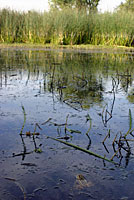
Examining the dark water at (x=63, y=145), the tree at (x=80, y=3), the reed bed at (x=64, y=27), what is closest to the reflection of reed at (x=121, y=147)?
the dark water at (x=63, y=145)

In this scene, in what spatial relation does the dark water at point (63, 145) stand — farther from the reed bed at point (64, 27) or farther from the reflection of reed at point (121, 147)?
the reed bed at point (64, 27)

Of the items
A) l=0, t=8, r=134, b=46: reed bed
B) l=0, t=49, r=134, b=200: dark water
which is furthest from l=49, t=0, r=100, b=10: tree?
l=0, t=49, r=134, b=200: dark water

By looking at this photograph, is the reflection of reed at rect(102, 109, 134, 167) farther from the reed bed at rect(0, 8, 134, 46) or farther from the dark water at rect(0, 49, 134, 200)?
the reed bed at rect(0, 8, 134, 46)

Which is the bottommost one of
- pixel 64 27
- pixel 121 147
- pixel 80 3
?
pixel 121 147

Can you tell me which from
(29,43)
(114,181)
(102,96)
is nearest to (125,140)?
(114,181)

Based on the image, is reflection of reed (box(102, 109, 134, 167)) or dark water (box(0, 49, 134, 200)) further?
reflection of reed (box(102, 109, 134, 167))

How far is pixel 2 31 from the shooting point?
14.5m

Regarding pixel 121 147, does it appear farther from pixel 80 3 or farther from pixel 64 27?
pixel 80 3

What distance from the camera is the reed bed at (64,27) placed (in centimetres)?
1440

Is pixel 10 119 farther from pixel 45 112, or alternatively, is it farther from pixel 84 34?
pixel 84 34

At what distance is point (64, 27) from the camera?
14.3 metres

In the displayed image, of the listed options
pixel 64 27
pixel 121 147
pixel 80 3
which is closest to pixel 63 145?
pixel 121 147

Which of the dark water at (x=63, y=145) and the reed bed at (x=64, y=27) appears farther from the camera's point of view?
the reed bed at (x=64, y=27)

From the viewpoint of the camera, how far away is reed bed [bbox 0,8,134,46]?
47.2ft
